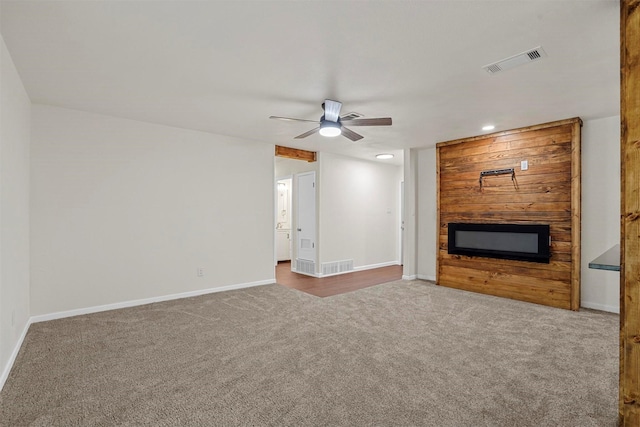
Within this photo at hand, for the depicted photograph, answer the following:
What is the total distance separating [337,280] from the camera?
5926 millimetres

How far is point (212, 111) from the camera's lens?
3898 millimetres

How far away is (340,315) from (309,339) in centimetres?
80

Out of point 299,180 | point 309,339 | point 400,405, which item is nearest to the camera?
point 400,405

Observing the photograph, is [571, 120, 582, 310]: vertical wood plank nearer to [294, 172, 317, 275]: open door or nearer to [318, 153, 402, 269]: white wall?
[318, 153, 402, 269]: white wall

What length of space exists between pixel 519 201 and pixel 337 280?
3.16 meters

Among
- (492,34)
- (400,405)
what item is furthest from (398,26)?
(400,405)

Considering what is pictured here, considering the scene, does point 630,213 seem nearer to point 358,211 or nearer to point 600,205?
point 600,205

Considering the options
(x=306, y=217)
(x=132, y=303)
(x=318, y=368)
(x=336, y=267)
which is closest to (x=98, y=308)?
(x=132, y=303)

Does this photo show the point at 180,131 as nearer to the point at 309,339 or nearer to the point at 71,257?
the point at 71,257

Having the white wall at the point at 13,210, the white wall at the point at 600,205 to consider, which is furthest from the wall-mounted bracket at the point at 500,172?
the white wall at the point at 13,210

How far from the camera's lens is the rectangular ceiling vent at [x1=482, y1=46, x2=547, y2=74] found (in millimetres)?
2449

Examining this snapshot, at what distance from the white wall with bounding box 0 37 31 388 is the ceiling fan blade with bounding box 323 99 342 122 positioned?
101 inches

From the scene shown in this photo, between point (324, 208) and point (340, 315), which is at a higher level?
point (324, 208)

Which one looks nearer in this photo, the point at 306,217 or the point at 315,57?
the point at 315,57
